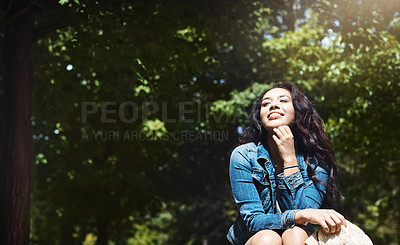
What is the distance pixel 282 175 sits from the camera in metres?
3.43

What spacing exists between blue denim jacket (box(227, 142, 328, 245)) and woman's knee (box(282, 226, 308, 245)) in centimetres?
15

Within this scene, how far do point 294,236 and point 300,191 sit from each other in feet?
1.44

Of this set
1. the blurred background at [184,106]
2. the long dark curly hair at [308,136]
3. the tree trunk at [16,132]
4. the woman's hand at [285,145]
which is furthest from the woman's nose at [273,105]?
the tree trunk at [16,132]

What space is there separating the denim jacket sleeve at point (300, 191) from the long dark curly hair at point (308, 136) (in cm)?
8

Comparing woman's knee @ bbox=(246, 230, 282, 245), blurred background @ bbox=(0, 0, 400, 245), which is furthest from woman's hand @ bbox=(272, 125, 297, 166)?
blurred background @ bbox=(0, 0, 400, 245)

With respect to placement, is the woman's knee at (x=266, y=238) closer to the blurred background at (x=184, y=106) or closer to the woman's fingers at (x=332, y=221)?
the woman's fingers at (x=332, y=221)

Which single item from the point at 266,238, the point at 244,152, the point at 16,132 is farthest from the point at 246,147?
the point at 16,132

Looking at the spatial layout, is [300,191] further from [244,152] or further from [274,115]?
[274,115]

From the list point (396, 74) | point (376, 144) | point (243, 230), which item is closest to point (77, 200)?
point (376, 144)

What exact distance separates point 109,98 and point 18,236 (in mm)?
5718

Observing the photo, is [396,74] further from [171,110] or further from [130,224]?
[130,224]

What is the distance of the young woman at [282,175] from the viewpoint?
3127 mm

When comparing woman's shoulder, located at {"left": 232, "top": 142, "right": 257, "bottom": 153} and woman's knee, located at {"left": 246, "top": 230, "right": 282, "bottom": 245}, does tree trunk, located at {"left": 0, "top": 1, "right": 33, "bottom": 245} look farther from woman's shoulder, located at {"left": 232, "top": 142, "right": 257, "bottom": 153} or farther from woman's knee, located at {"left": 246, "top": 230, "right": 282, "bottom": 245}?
woman's knee, located at {"left": 246, "top": 230, "right": 282, "bottom": 245}

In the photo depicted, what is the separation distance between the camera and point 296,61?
501 inches
